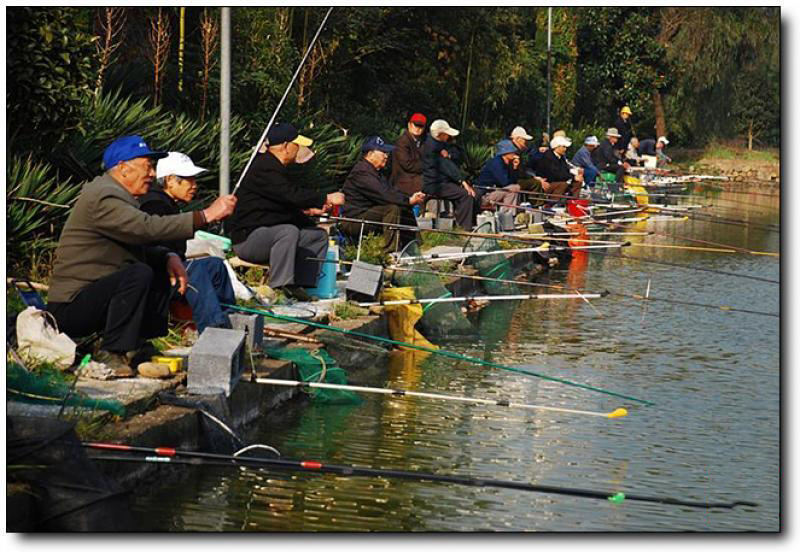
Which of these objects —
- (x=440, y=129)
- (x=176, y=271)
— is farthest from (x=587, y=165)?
(x=176, y=271)

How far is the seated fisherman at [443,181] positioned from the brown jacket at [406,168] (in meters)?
0.54

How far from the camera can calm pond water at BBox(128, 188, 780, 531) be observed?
270 inches

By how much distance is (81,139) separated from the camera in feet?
40.7

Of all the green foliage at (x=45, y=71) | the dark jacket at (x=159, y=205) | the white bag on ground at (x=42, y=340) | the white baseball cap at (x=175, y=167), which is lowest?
the white bag on ground at (x=42, y=340)

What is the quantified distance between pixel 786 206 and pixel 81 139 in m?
6.33

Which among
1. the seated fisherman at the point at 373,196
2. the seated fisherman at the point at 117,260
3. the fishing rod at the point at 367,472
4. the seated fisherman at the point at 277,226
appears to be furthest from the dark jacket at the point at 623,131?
the fishing rod at the point at 367,472

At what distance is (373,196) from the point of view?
14.0m

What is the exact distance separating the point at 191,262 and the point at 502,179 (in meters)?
10.4

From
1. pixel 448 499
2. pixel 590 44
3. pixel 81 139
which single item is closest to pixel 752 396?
pixel 448 499

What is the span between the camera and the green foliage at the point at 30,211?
34.6 ft

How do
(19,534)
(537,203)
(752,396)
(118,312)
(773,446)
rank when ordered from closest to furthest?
(19,534), (118,312), (773,446), (752,396), (537,203)

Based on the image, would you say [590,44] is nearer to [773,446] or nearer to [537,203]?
[537,203]

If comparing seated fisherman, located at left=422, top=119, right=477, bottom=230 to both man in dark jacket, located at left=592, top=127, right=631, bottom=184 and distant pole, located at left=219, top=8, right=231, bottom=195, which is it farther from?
man in dark jacket, located at left=592, top=127, right=631, bottom=184

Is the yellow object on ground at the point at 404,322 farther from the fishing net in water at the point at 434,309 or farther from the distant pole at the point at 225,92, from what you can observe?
the distant pole at the point at 225,92
